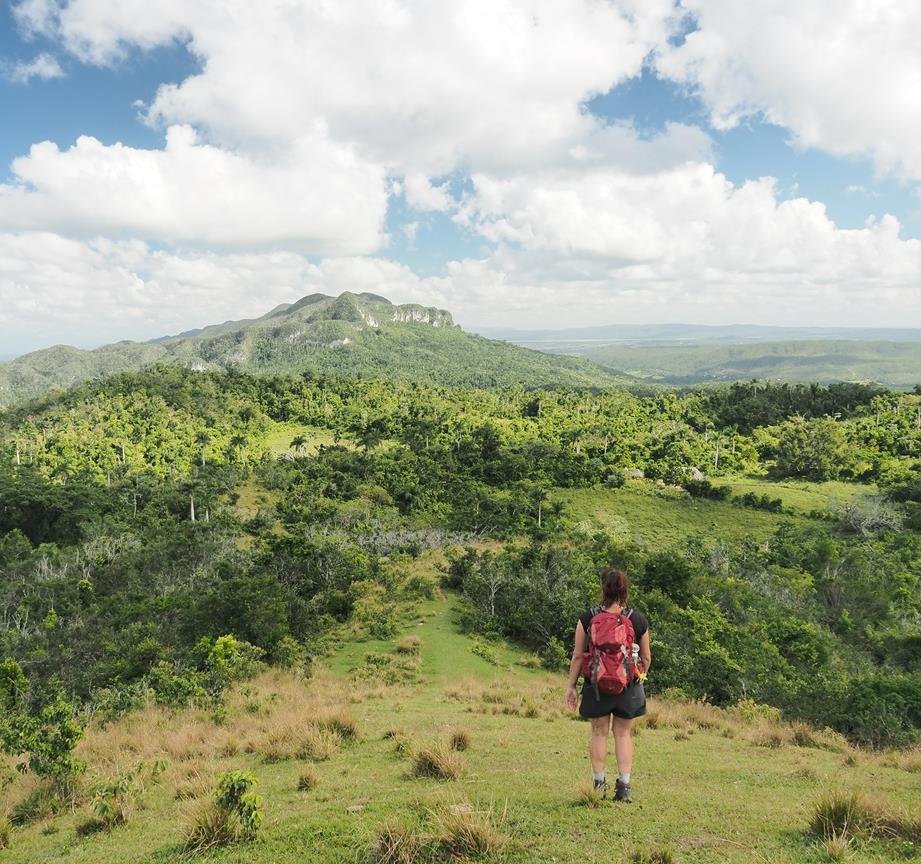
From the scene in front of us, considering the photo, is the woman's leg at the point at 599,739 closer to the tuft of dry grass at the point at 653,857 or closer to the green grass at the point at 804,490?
the tuft of dry grass at the point at 653,857

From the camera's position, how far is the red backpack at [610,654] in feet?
18.1

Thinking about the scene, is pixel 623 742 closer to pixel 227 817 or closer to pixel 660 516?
pixel 227 817

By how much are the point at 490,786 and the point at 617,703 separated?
197 cm

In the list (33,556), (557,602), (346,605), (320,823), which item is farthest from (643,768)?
(33,556)

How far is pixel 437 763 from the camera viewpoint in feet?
23.5

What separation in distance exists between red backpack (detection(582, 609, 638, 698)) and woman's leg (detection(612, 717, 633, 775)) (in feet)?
1.29

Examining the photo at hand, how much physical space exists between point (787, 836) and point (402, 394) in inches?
5155

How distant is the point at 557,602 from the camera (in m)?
25.9

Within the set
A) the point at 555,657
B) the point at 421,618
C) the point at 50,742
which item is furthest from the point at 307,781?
the point at 421,618

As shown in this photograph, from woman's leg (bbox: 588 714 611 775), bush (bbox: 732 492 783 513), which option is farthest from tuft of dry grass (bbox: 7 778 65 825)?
bush (bbox: 732 492 783 513)

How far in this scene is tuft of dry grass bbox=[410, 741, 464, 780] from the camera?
23.1 feet

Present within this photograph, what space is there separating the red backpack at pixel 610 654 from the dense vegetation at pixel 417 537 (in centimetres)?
748

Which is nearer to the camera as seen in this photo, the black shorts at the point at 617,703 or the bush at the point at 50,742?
the black shorts at the point at 617,703

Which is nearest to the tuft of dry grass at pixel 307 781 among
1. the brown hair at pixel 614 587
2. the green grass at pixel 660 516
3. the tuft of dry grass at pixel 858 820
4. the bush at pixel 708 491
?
the brown hair at pixel 614 587
